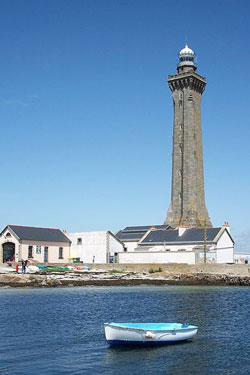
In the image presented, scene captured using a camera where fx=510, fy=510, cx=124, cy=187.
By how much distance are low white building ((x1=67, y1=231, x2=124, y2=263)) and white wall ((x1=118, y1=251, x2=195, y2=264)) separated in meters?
2.31

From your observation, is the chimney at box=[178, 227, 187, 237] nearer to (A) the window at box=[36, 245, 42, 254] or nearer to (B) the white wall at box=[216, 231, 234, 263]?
(B) the white wall at box=[216, 231, 234, 263]

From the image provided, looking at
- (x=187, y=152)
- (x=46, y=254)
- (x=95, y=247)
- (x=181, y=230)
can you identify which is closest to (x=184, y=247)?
(x=181, y=230)

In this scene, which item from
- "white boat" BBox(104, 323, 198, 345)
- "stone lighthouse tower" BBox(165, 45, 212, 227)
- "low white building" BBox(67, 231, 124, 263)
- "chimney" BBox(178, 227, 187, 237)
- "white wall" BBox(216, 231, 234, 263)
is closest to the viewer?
"white boat" BBox(104, 323, 198, 345)

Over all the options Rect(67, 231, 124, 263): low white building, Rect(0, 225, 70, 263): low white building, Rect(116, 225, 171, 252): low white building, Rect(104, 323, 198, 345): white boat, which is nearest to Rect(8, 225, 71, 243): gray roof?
Rect(0, 225, 70, 263): low white building

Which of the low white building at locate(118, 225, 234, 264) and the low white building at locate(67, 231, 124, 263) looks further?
the low white building at locate(67, 231, 124, 263)

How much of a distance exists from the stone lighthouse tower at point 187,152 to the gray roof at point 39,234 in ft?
68.8

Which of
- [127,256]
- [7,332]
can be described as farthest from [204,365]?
[127,256]

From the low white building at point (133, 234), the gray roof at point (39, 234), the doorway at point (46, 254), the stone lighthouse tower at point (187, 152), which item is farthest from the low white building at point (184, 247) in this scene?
the doorway at point (46, 254)

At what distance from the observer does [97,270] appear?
7838cm

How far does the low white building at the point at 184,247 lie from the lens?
257 ft

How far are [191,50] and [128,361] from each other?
86761mm

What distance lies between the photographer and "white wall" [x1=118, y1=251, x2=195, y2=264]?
78000mm

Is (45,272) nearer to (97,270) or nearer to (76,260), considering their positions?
(97,270)

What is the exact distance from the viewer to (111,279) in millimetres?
69312
